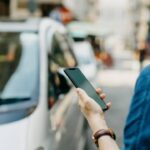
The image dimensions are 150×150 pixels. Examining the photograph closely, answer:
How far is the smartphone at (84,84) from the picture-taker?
249cm

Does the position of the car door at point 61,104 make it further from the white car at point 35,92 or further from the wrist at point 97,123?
the wrist at point 97,123

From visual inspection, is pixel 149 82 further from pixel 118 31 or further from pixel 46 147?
pixel 118 31

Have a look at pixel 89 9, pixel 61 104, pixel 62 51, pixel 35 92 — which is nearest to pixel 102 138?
pixel 35 92

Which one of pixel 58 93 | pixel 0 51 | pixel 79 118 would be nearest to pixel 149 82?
pixel 58 93

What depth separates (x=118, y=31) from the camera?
75.0 meters

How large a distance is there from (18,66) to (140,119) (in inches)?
117

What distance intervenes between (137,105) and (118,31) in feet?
241

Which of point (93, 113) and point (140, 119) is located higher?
point (140, 119)

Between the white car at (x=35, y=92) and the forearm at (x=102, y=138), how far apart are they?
3.85ft

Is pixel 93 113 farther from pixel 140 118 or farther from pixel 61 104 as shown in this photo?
pixel 61 104

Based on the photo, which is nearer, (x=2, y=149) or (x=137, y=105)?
(x=137, y=105)

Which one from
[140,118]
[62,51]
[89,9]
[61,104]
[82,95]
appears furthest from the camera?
[89,9]

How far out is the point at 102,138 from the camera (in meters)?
2.35

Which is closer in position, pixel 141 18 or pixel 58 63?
pixel 58 63
